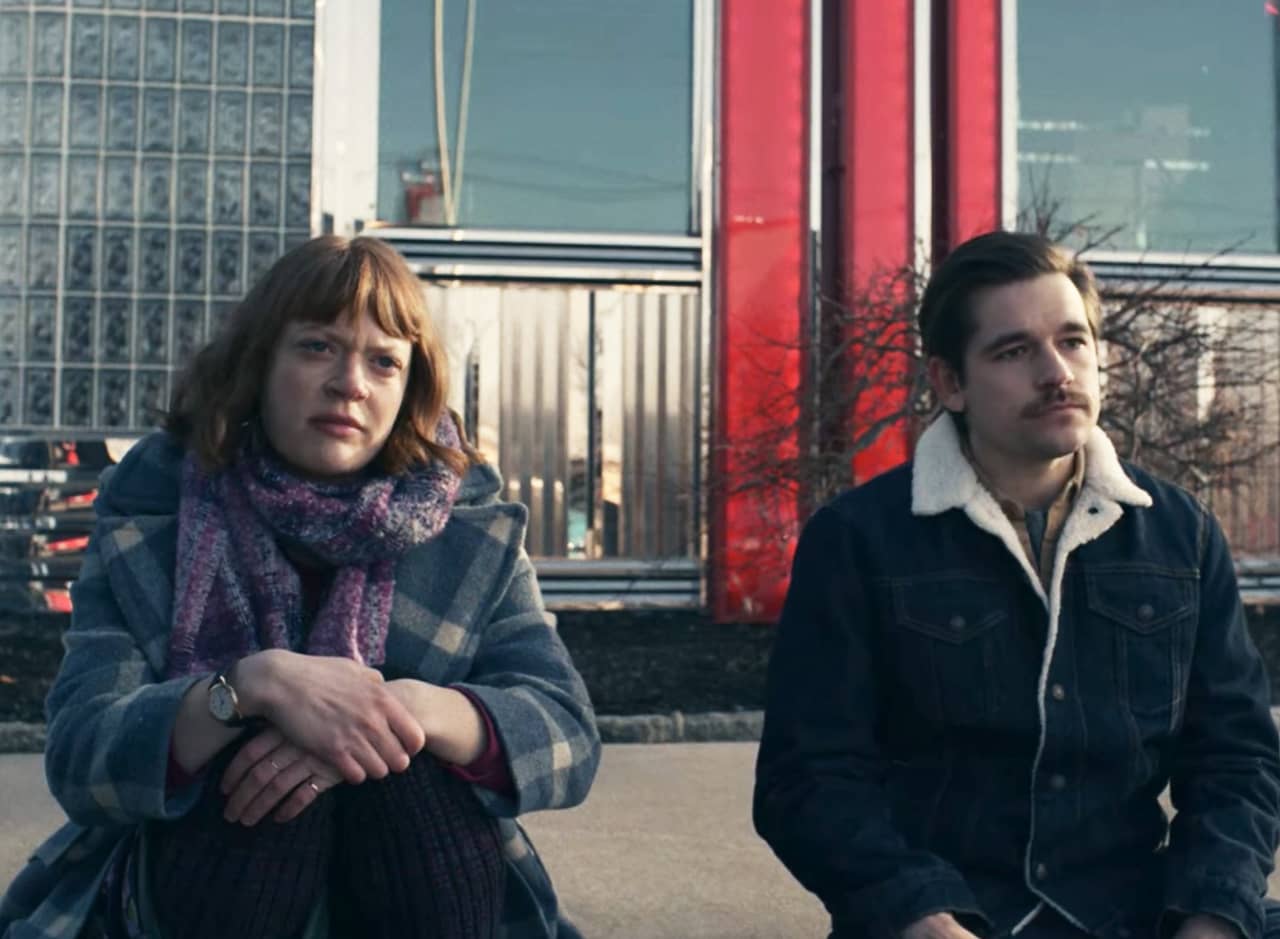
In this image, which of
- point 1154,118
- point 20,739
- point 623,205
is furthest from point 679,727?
point 1154,118

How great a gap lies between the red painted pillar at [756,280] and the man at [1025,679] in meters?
4.65

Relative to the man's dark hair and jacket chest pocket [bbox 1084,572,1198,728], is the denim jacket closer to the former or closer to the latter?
jacket chest pocket [bbox 1084,572,1198,728]

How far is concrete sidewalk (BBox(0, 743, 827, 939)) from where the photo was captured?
3008 mm

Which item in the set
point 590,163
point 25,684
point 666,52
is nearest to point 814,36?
point 666,52

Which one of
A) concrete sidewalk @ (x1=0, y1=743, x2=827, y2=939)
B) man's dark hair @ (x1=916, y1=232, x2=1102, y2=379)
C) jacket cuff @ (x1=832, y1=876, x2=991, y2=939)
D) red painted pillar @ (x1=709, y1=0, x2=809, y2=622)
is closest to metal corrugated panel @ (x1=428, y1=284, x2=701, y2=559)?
red painted pillar @ (x1=709, y1=0, x2=809, y2=622)

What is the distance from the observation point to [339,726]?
1.80 meters

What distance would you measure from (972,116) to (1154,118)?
108cm

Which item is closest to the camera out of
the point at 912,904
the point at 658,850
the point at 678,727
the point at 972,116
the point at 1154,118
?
the point at 912,904

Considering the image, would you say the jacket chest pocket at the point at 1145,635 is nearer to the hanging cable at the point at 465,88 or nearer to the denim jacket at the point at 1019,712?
the denim jacket at the point at 1019,712

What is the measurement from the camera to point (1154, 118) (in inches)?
302

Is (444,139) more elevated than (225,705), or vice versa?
(444,139)

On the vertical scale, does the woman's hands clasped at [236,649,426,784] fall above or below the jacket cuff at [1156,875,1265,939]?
above

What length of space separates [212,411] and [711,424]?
4907 millimetres

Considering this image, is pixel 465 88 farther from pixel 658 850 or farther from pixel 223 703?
pixel 223 703
